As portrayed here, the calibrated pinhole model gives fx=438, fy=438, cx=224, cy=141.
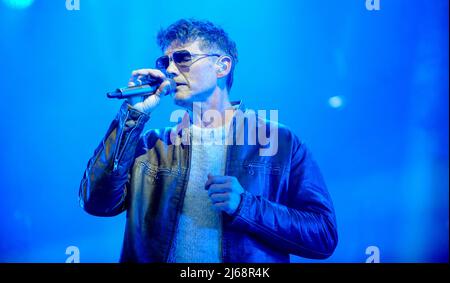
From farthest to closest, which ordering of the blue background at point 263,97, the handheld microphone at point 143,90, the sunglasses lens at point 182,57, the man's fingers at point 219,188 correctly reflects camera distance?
the blue background at point 263,97
the sunglasses lens at point 182,57
the man's fingers at point 219,188
the handheld microphone at point 143,90

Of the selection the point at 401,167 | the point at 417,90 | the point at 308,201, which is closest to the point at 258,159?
the point at 308,201

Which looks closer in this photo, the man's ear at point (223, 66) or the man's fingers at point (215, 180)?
the man's fingers at point (215, 180)

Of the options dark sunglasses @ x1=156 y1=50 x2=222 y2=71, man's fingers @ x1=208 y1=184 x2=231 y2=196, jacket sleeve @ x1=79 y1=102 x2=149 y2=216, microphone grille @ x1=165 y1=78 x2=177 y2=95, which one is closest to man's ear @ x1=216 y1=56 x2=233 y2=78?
dark sunglasses @ x1=156 y1=50 x2=222 y2=71

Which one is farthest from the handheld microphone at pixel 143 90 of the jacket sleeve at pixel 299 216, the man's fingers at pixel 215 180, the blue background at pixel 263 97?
the jacket sleeve at pixel 299 216

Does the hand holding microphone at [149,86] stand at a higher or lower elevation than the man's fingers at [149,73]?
lower

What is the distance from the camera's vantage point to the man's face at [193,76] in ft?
6.11

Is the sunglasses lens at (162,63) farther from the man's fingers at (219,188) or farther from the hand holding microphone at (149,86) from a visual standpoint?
the man's fingers at (219,188)

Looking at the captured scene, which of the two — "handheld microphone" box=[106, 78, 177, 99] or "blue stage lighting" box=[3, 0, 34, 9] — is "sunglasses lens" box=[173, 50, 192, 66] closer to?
"handheld microphone" box=[106, 78, 177, 99]

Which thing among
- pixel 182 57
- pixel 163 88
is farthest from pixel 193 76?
pixel 163 88

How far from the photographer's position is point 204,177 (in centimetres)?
183

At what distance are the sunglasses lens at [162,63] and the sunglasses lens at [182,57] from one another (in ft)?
0.13

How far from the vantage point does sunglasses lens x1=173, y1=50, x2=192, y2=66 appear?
1848 mm
